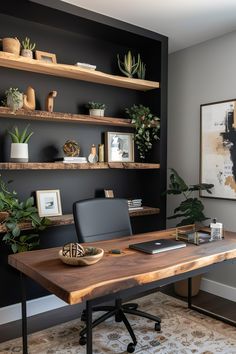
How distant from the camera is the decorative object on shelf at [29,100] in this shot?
266 centimetres

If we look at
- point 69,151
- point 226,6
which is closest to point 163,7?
point 226,6

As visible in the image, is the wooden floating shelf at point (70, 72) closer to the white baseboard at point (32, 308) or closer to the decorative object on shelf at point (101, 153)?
the decorative object on shelf at point (101, 153)

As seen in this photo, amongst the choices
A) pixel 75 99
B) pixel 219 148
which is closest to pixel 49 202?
pixel 75 99

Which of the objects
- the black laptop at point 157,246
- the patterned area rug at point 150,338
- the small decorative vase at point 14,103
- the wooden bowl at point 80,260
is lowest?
the patterned area rug at point 150,338

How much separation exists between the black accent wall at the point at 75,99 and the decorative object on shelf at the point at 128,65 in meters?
0.11

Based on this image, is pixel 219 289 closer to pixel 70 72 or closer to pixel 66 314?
pixel 66 314

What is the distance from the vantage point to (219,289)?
328cm

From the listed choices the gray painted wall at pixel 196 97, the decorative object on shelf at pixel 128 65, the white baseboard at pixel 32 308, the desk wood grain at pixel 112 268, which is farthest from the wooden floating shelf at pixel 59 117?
the white baseboard at pixel 32 308

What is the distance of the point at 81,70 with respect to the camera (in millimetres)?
2812

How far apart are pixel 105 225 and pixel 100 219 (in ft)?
0.21

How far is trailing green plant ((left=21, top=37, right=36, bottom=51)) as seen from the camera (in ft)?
8.94

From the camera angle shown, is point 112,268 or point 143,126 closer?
point 112,268

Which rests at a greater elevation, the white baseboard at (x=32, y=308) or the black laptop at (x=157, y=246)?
the black laptop at (x=157, y=246)

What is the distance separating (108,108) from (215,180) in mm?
1299
